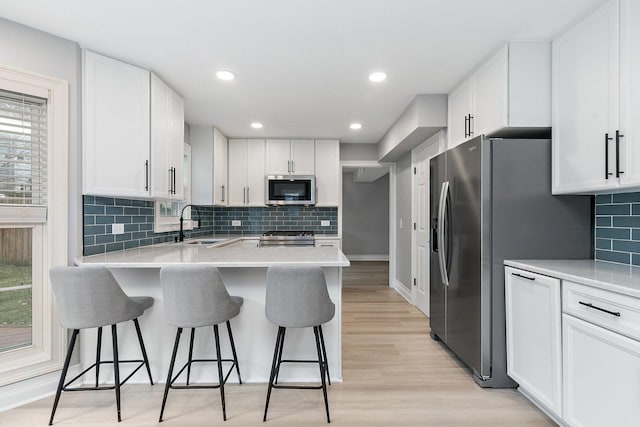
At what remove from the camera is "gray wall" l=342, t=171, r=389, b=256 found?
29.2ft

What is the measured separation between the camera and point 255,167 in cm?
495

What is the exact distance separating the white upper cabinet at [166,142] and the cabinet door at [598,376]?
2.95 metres

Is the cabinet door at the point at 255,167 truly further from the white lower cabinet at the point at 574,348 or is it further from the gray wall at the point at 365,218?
the gray wall at the point at 365,218

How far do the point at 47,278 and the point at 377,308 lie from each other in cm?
331

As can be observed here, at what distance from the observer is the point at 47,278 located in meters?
2.23

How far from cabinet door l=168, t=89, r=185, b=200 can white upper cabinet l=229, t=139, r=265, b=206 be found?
1658 millimetres

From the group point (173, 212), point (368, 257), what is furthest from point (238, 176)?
point (368, 257)

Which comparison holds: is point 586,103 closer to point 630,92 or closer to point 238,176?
point 630,92

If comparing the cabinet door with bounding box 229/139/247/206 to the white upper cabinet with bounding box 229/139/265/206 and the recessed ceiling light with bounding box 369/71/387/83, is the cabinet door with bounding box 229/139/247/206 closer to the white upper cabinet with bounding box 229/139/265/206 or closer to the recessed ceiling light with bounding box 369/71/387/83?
the white upper cabinet with bounding box 229/139/265/206

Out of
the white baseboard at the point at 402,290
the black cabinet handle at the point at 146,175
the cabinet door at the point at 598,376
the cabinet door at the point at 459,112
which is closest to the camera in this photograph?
A: the cabinet door at the point at 598,376

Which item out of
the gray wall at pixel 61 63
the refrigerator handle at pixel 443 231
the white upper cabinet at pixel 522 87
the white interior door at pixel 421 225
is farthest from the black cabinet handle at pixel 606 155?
the gray wall at pixel 61 63

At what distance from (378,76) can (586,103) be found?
141 cm

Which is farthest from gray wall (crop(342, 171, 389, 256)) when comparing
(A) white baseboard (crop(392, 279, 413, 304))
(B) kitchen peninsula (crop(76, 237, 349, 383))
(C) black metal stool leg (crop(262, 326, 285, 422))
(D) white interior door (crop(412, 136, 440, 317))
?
(C) black metal stool leg (crop(262, 326, 285, 422))

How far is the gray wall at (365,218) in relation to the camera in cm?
890
